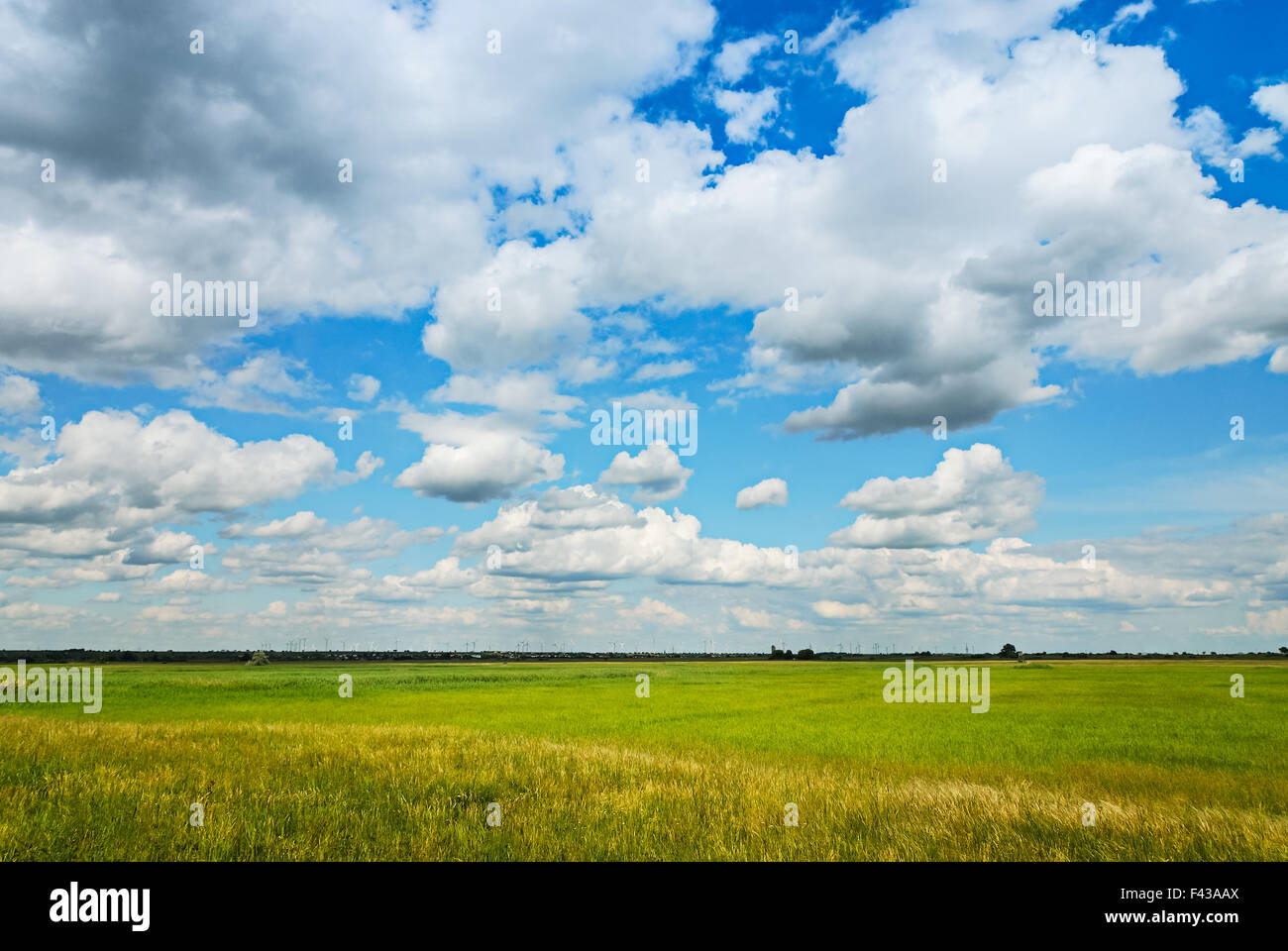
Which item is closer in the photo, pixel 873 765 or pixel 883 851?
pixel 883 851

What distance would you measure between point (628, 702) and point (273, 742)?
109 feet

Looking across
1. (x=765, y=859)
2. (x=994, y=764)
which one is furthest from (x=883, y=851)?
(x=994, y=764)

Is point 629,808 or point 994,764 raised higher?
point 629,808

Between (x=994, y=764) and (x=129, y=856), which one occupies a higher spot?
(x=129, y=856)

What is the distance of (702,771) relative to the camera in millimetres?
16125

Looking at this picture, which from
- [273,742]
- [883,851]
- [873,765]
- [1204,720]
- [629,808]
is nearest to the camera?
[883,851]

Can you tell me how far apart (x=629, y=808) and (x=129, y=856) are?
7361mm
